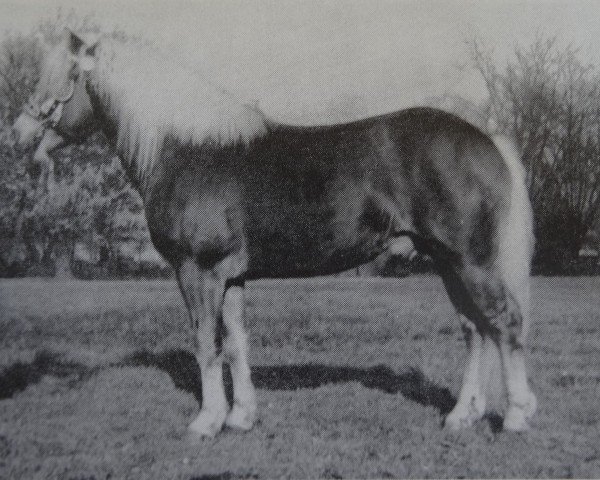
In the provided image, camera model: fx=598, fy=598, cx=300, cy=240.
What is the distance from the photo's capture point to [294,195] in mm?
2924

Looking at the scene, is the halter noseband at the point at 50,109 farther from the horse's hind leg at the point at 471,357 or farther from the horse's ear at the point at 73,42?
the horse's hind leg at the point at 471,357

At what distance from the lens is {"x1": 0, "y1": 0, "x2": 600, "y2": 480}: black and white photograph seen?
9.50ft

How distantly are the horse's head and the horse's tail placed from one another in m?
2.14

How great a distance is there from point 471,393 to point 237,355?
1.23m

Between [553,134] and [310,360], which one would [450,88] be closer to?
[553,134]

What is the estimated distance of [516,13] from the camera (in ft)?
11.9

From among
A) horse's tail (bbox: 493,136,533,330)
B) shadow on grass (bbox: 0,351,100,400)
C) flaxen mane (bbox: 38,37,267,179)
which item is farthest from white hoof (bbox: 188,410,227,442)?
horse's tail (bbox: 493,136,533,330)

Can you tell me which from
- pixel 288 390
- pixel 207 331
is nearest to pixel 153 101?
pixel 207 331

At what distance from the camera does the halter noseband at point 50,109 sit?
122 inches

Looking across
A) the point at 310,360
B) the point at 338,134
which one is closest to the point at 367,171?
the point at 338,134

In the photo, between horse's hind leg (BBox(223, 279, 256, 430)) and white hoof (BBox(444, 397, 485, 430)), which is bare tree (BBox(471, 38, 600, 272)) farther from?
horse's hind leg (BBox(223, 279, 256, 430))

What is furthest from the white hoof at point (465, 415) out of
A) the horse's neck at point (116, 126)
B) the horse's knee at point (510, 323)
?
the horse's neck at point (116, 126)

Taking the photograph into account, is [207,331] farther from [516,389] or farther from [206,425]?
[516,389]

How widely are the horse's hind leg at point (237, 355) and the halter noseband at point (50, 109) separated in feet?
4.17
